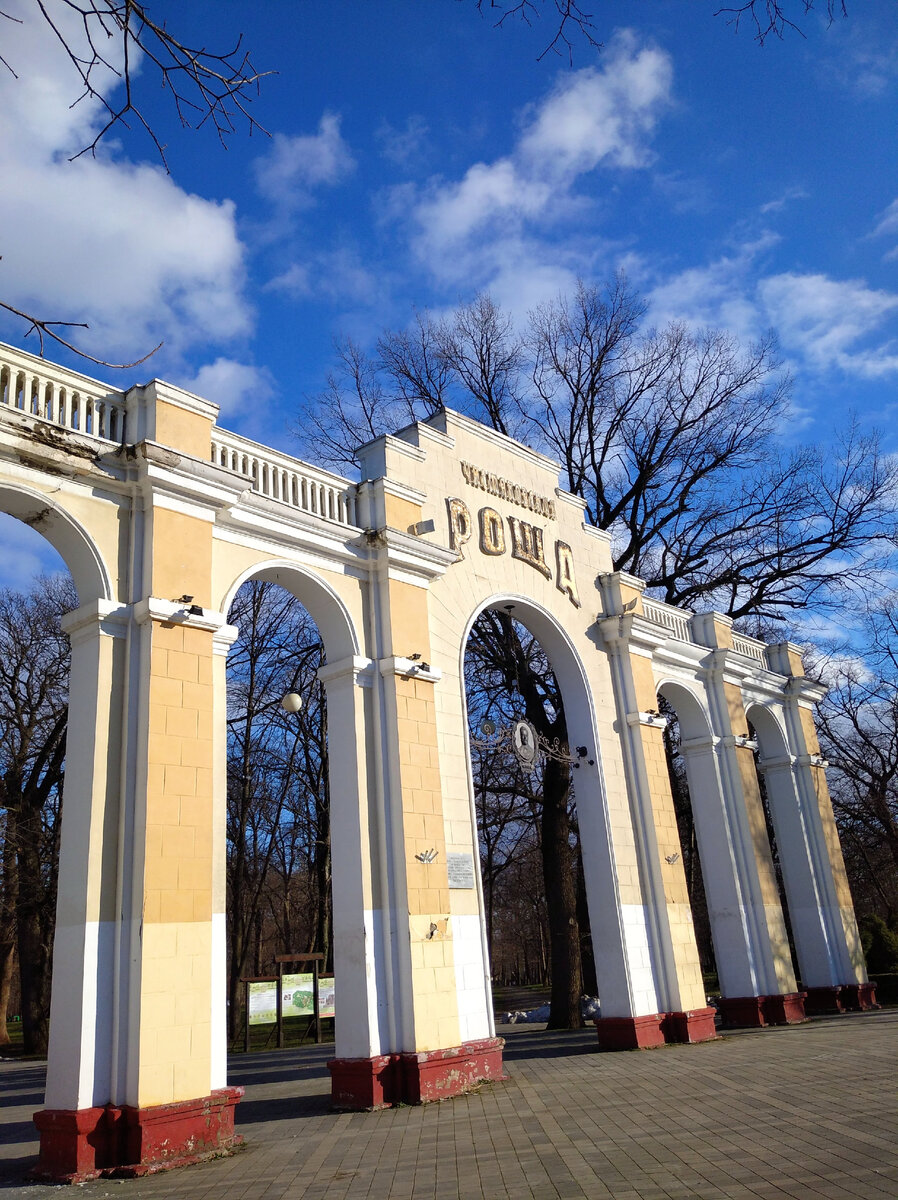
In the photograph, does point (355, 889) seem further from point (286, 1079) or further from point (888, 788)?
point (888, 788)

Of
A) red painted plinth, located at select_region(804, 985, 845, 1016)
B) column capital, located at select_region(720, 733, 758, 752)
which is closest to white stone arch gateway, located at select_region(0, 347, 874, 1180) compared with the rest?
column capital, located at select_region(720, 733, 758, 752)

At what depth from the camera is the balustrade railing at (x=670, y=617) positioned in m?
16.8

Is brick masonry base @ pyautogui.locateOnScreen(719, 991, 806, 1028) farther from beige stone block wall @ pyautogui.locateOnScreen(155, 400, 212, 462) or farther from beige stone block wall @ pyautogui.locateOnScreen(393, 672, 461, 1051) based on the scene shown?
beige stone block wall @ pyautogui.locateOnScreen(155, 400, 212, 462)

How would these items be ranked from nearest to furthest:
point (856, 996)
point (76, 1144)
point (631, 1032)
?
point (76, 1144), point (631, 1032), point (856, 996)

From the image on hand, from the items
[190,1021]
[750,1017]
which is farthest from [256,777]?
[190,1021]

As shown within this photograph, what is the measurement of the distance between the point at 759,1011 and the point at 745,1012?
226 mm

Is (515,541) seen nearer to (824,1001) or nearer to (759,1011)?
(759,1011)

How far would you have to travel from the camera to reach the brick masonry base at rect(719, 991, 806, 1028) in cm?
1575

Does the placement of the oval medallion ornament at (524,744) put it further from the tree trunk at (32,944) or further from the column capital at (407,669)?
the tree trunk at (32,944)

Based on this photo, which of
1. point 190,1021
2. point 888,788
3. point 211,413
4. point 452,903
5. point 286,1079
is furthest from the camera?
point 888,788

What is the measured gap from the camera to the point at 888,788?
24.8 m

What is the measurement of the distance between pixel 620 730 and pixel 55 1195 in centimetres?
1010

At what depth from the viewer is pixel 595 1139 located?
7.25m

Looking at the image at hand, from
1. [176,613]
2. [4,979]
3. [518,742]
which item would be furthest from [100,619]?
[4,979]
